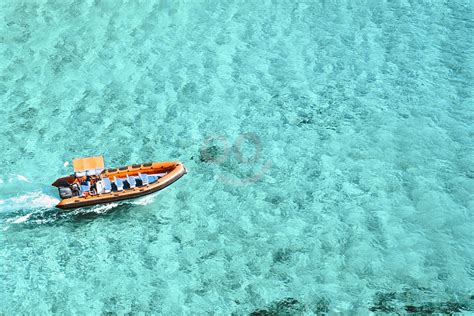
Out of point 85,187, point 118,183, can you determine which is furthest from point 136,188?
point 85,187

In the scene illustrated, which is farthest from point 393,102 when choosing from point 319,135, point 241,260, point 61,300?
point 61,300

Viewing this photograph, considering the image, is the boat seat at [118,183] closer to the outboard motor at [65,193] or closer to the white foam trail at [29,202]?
the outboard motor at [65,193]

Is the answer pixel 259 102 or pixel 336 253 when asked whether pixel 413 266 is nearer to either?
pixel 336 253

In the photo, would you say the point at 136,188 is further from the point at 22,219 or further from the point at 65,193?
the point at 22,219

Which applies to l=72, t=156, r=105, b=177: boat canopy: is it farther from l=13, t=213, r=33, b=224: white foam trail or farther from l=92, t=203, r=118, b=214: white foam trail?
l=13, t=213, r=33, b=224: white foam trail
